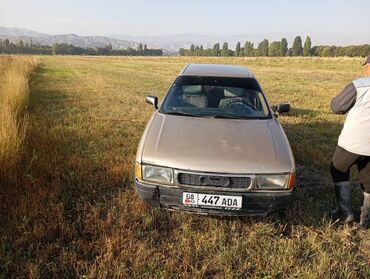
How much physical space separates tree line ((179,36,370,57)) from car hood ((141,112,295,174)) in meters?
81.0

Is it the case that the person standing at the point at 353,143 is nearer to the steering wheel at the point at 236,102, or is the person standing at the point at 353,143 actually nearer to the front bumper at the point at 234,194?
the front bumper at the point at 234,194

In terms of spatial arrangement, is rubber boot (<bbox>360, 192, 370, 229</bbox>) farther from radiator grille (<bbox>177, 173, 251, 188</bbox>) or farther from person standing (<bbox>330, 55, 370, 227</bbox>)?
radiator grille (<bbox>177, 173, 251, 188</bbox>)

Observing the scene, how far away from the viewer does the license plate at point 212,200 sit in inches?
125

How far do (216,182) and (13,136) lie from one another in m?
3.14

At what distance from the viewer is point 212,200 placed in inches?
125

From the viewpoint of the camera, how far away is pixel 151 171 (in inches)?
130

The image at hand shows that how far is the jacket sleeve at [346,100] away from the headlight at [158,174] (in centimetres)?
190

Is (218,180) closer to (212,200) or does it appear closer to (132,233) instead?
(212,200)

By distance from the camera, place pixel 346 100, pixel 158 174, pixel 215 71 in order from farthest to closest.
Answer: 1. pixel 215 71
2. pixel 346 100
3. pixel 158 174

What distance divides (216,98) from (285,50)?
111 meters

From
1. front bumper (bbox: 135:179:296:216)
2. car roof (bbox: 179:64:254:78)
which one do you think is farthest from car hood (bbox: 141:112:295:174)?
car roof (bbox: 179:64:254:78)

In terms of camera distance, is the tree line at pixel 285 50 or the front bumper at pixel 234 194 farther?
the tree line at pixel 285 50

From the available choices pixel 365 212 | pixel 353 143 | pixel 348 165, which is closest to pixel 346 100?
pixel 353 143

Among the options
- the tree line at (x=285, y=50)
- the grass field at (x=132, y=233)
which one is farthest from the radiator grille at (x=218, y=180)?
the tree line at (x=285, y=50)
